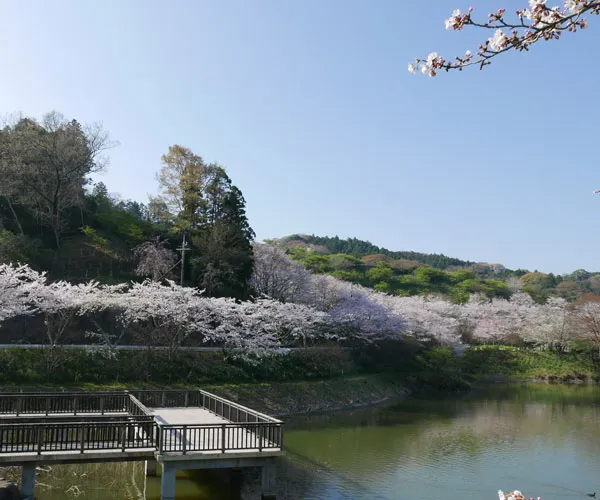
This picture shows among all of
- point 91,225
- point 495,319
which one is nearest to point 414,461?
point 91,225

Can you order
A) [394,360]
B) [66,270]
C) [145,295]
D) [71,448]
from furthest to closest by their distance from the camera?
[394,360] < [66,270] < [145,295] < [71,448]

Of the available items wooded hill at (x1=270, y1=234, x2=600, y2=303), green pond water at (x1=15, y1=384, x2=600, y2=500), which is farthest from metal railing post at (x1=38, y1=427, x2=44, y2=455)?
wooded hill at (x1=270, y1=234, x2=600, y2=303)

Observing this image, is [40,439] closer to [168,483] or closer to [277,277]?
[168,483]

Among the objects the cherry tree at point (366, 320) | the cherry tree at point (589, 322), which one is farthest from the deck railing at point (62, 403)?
the cherry tree at point (589, 322)

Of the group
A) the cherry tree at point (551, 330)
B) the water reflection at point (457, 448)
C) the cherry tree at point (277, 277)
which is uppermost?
the cherry tree at point (277, 277)

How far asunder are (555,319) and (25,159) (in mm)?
55238

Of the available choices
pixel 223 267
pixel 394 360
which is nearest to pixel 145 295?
pixel 223 267

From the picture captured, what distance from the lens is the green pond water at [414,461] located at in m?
15.9

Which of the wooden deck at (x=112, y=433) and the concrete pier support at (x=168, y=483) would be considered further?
the concrete pier support at (x=168, y=483)

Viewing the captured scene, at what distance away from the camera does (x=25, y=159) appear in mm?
44625

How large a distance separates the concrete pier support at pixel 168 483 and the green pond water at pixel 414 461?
132 centimetres

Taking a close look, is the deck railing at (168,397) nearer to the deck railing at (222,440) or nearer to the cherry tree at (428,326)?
the deck railing at (222,440)

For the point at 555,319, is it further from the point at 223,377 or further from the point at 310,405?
the point at 223,377

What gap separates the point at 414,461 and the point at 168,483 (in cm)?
1019
